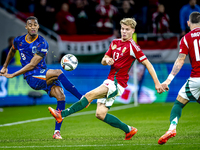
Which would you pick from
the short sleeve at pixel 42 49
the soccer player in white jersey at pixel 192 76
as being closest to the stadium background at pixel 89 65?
the short sleeve at pixel 42 49

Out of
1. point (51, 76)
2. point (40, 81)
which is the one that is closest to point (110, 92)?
point (51, 76)

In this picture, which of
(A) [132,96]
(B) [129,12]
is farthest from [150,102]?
(B) [129,12]

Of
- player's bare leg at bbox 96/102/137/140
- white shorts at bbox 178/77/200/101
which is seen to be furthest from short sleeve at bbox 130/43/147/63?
player's bare leg at bbox 96/102/137/140

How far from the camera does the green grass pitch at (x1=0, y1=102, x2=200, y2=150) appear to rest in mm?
5375

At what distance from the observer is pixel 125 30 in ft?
18.5

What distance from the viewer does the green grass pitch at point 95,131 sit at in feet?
17.6

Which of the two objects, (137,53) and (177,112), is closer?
(177,112)

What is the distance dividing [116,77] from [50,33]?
9027 mm

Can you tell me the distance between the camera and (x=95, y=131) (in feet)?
22.9

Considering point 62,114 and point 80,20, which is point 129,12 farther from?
point 62,114

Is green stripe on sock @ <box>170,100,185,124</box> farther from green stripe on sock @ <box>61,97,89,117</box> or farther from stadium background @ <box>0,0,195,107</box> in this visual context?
stadium background @ <box>0,0,195,107</box>

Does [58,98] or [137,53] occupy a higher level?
[137,53]

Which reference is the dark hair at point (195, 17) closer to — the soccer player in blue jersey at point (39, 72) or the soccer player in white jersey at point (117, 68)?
the soccer player in white jersey at point (117, 68)

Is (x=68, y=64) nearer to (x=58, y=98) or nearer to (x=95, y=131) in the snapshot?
(x=58, y=98)
